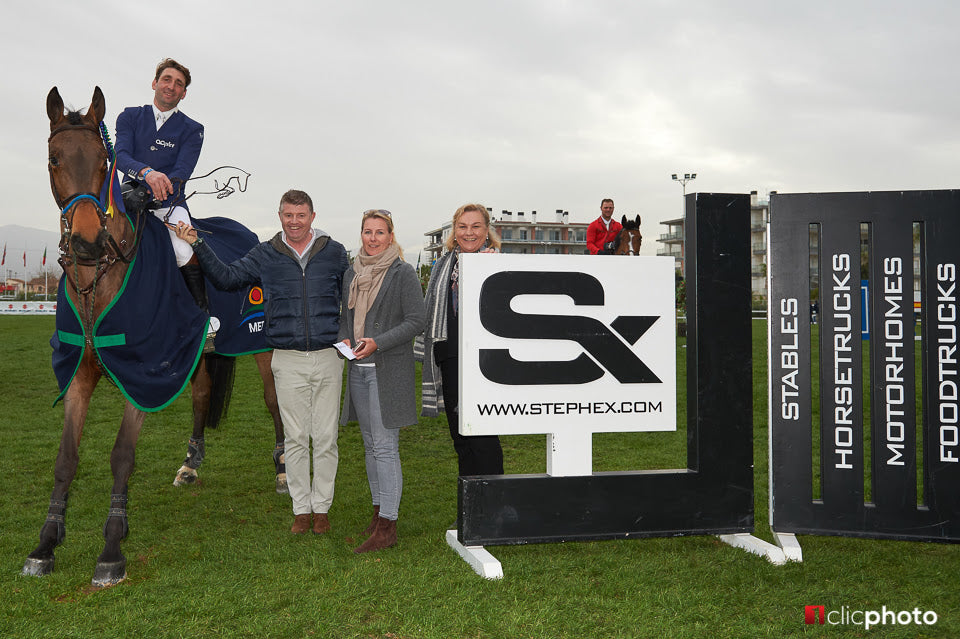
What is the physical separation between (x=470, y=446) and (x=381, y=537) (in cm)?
72

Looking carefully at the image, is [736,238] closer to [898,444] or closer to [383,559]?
[898,444]

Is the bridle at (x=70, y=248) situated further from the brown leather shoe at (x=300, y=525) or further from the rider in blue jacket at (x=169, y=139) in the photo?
the brown leather shoe at (x=300, y=525)

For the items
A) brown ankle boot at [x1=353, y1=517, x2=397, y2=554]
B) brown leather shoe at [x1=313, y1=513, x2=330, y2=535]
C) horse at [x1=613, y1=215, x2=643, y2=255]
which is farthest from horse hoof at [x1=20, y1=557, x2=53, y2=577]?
horse at [x1=613, y1=215, x2=643, y2=255]

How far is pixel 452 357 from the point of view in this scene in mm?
4281

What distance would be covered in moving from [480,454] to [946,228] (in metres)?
2.82

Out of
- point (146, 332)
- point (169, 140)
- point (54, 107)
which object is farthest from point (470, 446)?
point (54, 107)

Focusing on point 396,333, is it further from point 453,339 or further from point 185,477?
point 185,477

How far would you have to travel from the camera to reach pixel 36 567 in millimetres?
3641

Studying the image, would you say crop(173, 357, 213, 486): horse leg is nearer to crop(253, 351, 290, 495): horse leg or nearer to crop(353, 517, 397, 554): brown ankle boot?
crop(253, 351, 290, 495): horse leg

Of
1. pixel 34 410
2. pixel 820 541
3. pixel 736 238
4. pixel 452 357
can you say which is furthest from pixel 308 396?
pixel 34 410

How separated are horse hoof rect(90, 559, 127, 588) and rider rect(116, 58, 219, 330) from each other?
155cm

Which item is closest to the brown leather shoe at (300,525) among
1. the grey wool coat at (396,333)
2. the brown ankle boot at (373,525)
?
the brown ankle boot at (373,525)

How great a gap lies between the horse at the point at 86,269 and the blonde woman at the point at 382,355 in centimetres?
119

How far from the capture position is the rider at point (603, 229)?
1222 centimetres
